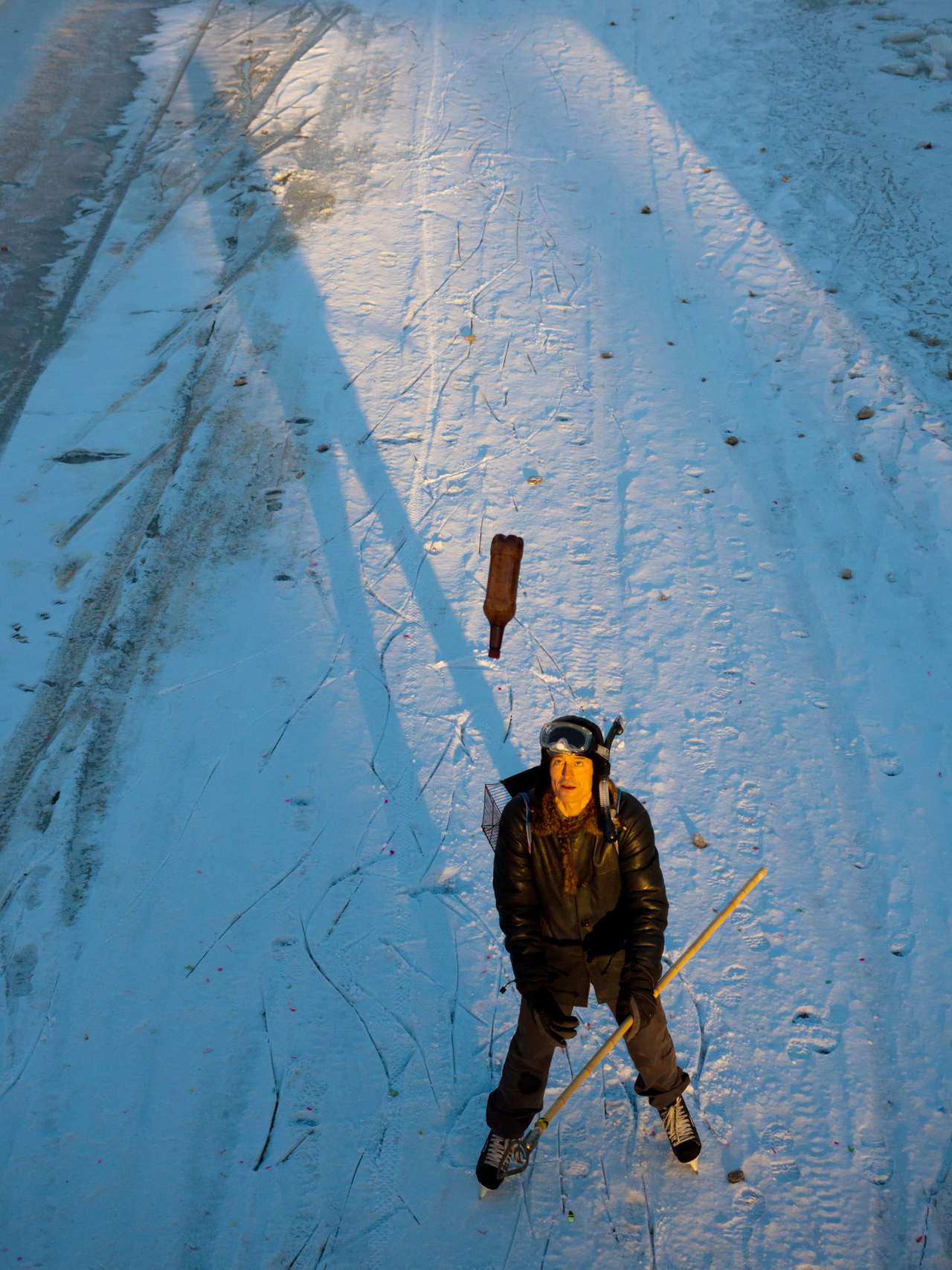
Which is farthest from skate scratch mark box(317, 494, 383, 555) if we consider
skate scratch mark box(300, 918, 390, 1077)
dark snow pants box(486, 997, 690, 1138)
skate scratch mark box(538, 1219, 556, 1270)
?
skate scratch mark box(538, 1219, 556, 1270)

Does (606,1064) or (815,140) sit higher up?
(815,140)

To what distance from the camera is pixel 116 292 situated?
296 inches

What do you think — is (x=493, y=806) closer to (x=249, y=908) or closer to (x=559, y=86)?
(x=249, y=908)

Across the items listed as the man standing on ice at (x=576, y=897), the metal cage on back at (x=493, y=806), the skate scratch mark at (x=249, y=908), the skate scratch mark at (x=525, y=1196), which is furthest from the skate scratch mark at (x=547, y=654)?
the skate scratch mark at (x=525, y=1196)

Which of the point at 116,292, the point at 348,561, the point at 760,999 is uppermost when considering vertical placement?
the point at 116,292

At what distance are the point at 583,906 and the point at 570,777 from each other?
48cm

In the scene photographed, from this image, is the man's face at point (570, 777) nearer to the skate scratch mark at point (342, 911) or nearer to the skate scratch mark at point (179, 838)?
the skate scratch mark at point (342, 911)

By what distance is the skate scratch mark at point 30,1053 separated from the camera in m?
3.59

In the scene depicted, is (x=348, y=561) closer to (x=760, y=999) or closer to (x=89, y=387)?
(x=89, y=387)

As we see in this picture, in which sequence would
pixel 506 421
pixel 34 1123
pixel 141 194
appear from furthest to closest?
pixel 141 194, pixel 506 421, pixel 34 1123

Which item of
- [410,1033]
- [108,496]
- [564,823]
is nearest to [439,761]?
[410,1033]

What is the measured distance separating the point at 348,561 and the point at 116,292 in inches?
147

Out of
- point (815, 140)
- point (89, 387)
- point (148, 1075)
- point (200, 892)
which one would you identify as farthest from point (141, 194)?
point (148, 1075)

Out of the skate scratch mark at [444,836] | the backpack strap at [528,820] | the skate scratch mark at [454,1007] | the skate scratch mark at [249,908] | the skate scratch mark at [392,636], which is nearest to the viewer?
the backpack strap at [528,820]
